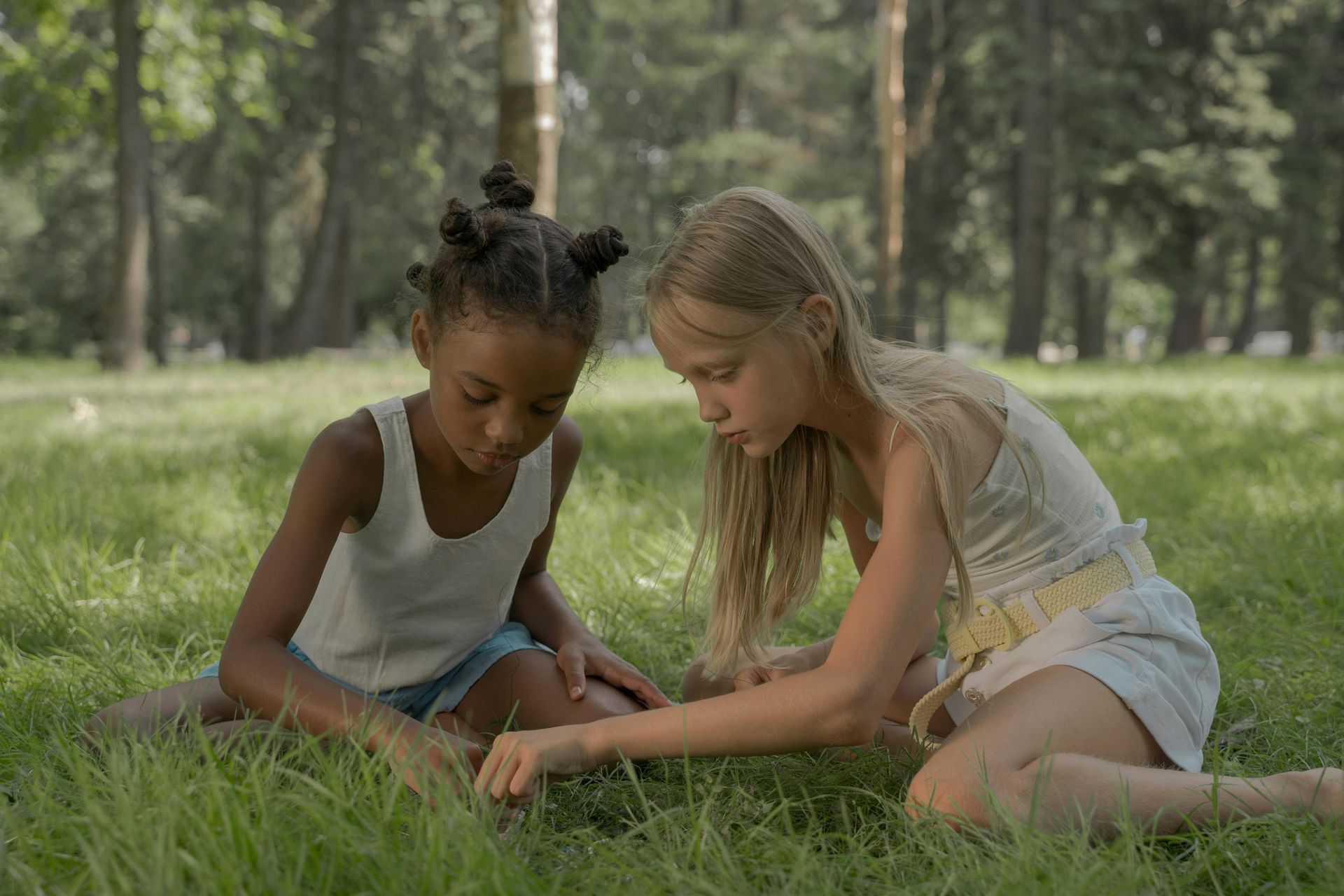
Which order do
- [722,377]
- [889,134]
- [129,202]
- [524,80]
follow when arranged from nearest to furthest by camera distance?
1. [722,377]
2. [524,80]
3. [889,134]
4. [129,202]

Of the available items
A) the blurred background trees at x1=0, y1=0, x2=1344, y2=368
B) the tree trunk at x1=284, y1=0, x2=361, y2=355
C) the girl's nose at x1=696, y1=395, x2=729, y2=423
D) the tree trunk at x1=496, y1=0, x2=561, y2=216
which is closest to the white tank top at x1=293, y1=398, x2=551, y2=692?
the girl's nose at x1=696, y1=395, x2=729, y2=423

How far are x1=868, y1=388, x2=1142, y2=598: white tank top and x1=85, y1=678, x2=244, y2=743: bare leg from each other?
4.94 ft

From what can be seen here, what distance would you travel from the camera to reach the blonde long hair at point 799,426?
6.55 feet

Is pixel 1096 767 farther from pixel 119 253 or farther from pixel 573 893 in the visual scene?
pixel 119 253

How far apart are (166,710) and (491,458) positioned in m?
0.83

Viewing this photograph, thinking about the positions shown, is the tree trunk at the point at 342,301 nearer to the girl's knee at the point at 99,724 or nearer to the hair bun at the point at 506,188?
the hair bun at the point at 506,188

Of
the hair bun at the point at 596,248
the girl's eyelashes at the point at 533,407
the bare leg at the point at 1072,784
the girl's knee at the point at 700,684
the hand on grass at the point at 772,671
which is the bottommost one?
the girl's knee at the point at 700,684

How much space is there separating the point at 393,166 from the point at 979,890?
18930mm

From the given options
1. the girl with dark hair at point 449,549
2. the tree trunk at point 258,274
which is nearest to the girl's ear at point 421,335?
the girl with dark hair at point 449,549

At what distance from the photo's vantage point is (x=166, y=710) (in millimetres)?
2195

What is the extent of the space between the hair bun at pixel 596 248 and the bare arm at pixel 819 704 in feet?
2.60

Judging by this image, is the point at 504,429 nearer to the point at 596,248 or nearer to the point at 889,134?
the point at 596,248

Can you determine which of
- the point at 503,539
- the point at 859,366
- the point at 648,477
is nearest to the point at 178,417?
the point at 648,477

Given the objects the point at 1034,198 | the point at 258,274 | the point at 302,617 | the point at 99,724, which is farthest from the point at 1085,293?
the point at 99,724
